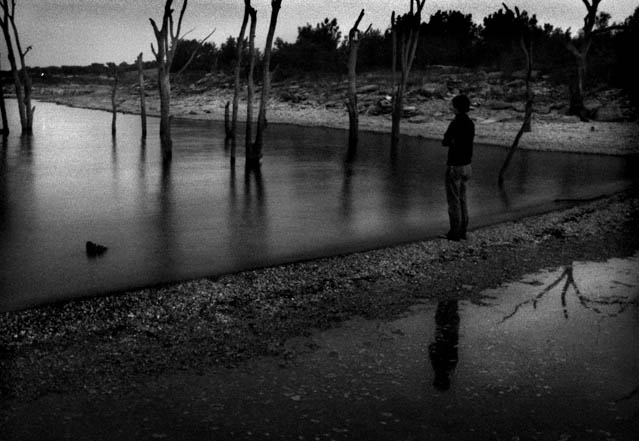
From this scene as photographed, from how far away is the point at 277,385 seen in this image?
4770 mm

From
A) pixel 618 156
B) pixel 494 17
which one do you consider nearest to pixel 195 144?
pixel 618 156

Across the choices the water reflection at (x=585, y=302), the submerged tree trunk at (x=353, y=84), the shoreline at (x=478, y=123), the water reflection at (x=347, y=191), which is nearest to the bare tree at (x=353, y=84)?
the submerged tree trunk at (x=353, y=84)

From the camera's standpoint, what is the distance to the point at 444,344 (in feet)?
18.5

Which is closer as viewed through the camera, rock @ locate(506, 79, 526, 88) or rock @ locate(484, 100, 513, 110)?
rock @ locate(484, 100, 513, 110)

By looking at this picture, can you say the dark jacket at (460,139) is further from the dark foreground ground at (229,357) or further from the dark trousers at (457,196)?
the dark foreground ground at (229,357)

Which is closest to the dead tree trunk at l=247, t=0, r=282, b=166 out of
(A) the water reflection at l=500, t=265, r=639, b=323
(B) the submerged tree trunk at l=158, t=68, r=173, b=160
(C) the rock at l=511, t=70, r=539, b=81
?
(B) the submerged tree trunk at l=158, t=68, r=173, b=160

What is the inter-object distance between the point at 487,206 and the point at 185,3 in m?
12.8

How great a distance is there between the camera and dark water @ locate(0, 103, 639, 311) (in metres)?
8.34

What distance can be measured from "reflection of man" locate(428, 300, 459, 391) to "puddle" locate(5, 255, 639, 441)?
2 centimetres

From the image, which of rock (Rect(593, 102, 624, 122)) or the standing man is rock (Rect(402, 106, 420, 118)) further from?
the standing man

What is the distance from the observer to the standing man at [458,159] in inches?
344

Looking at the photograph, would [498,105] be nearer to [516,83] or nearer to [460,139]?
[516,83]

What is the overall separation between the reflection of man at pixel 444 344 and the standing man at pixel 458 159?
2688mm

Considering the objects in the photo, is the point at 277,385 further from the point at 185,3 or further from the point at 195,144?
the point at 195,144
